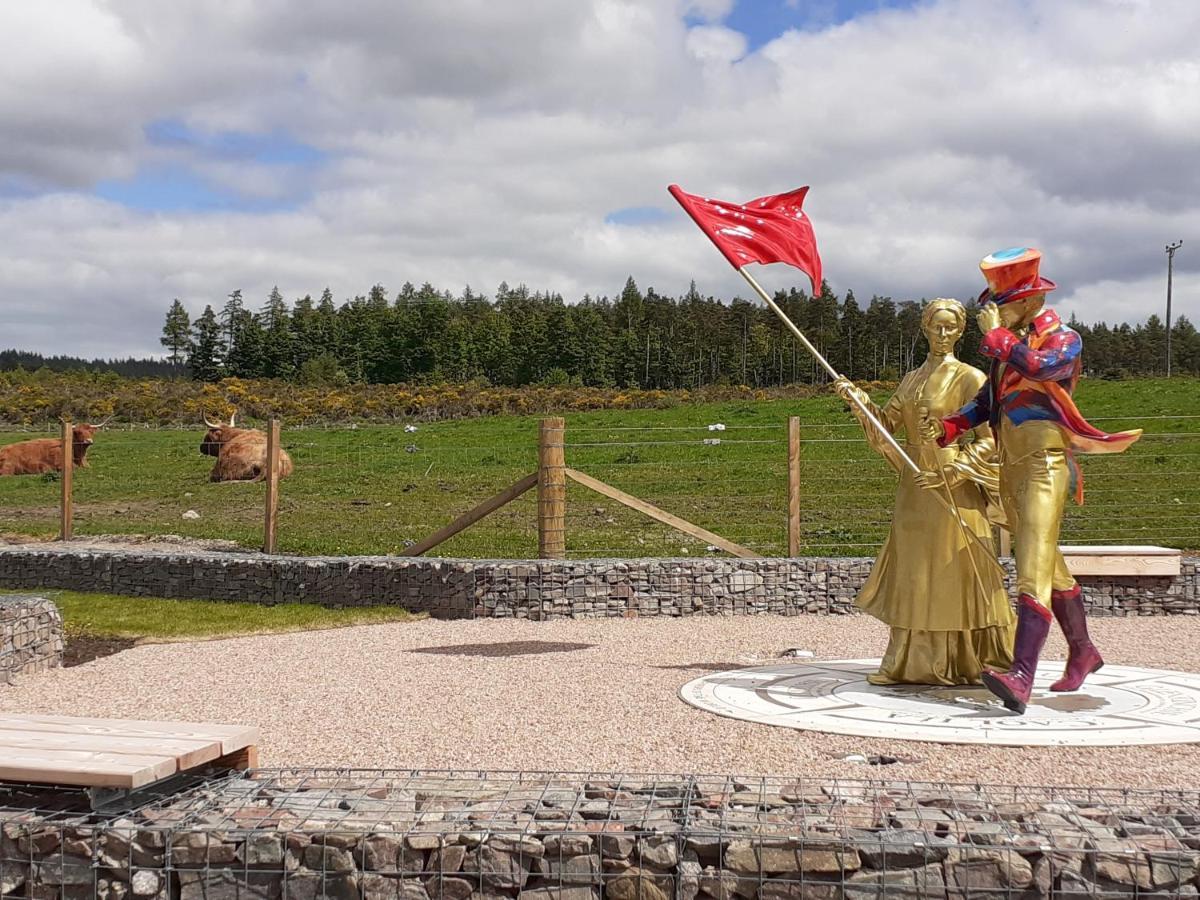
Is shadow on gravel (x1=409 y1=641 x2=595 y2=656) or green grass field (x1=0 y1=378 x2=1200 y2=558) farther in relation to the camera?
green grass field (x1=0 y1=378 x2=1200 y2=558)

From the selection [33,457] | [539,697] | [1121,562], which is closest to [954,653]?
[539,697]

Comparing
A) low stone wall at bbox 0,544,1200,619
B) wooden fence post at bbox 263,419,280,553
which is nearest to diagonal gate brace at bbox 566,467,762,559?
low stone wall at bbox 0,544,1200,619

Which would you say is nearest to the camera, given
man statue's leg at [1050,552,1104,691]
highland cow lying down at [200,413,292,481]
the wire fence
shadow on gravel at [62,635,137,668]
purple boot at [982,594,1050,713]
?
purple boot at [982,594,1050,713]

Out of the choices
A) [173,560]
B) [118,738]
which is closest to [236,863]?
[118,738]

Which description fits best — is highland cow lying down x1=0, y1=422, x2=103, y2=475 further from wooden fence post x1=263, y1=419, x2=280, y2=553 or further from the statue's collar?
the statue's collar

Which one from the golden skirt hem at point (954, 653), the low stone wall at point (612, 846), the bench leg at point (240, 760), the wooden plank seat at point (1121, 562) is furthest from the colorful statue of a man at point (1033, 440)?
the wooden plank seat at point (1121, 562)

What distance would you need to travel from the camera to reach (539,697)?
810 cm

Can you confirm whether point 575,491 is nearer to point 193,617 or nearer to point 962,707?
point 193,617

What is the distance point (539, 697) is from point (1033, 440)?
3384 mm

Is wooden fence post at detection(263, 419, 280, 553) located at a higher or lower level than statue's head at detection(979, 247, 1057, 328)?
lower

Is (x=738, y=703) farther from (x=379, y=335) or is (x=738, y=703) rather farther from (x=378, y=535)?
(x=379, y=335)

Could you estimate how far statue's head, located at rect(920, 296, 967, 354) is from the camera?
7.66 metres

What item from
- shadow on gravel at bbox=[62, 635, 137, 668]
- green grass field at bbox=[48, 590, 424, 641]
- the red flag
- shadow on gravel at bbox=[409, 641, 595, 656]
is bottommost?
shadow on gravel at bbox=[62, 635, 137, 668]

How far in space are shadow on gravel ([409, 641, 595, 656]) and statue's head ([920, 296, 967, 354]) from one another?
160 inches
